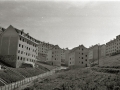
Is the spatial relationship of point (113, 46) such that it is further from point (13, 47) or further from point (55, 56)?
point (13, 47)

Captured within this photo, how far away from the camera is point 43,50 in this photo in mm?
111750

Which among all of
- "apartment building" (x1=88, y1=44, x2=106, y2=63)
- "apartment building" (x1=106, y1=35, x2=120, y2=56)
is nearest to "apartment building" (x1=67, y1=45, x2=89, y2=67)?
"apartment building" (x1=106, y1=35, x2=120, y2=56)

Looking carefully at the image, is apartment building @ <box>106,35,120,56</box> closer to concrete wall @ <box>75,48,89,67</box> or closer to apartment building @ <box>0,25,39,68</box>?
concrete wall @ <box>75,48,89,67</box>

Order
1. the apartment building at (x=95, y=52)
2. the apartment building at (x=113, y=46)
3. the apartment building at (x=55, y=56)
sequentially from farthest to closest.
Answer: the apartment building at (x=95, y=52)
the apartment building at (x=113, y=46)
the apartment building at (x=55, y=56)

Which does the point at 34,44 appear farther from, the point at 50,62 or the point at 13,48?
the point at 50,62

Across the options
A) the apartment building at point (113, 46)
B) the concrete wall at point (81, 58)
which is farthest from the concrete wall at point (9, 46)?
the apartment building at point (113, 46)

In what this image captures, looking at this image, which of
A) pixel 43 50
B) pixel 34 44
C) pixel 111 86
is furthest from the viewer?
pixel 43 50

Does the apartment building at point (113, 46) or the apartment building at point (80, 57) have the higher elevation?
the apartment building at point (113, 46)

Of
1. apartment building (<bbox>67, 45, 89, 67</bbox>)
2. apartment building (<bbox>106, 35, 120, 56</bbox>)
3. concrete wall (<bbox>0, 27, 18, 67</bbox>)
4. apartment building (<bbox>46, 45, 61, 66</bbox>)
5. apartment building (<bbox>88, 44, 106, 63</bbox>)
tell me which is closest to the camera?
concrete wall (<bbox>0, 27, 18, 67</bbox>)

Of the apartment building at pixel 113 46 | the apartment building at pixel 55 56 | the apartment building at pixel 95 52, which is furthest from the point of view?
the apartment building at pixel 95 52

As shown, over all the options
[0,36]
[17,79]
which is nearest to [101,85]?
[17,79]

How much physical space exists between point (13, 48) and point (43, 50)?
210 feet

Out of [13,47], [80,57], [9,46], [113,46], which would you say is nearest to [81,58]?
[80,57]

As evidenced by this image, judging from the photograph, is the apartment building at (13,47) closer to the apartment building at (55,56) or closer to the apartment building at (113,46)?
the apartment building at (55,56)
